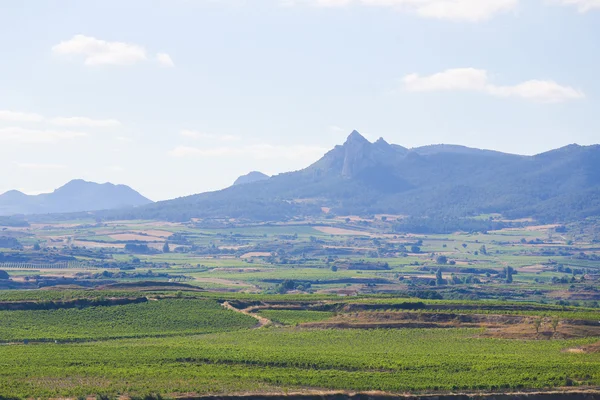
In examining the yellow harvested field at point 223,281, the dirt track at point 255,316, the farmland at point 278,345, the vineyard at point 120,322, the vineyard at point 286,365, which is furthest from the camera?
the yellow harvested field at point 223,281

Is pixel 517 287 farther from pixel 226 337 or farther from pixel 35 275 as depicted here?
pixel 226 337

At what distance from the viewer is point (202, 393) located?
202 feet

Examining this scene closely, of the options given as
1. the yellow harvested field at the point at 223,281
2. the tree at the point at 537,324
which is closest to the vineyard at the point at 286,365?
the tree at the point at 537,324

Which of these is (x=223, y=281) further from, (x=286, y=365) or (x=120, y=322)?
(x=286, y=365)

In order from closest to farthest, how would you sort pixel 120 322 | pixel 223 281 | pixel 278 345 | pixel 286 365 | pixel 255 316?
1. pixel 286 365
2. pixel 278 345
3. pixel 120 322
4. pixel 255 316
5. pixel 223 281

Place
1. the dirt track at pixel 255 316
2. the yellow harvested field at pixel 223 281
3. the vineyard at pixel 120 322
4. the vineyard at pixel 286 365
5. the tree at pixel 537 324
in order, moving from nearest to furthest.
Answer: the vineyard at pixel 286 365 → the vineyard at pixel 120 322 → the tree at pixel 537 324 → the dirt track at pixel 255 316 → the yellow harvested field at pixel 223 281

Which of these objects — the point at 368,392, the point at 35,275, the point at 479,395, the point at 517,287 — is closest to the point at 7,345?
the point at 368,392

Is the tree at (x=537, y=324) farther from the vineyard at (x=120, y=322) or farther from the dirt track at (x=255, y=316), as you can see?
the vineyard at (x=120, y=322)

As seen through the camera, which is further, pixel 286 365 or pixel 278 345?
pixel 278 345

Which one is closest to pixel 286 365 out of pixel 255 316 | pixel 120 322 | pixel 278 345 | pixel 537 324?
pixel 278 345

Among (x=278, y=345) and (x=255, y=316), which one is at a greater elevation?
(x=255, y=316)

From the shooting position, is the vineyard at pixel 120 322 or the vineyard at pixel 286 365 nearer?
the vineyard at pixel 286 365

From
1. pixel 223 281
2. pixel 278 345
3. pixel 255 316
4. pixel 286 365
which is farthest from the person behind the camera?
pixel 223 281

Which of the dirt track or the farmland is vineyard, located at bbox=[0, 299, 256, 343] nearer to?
the farmland
